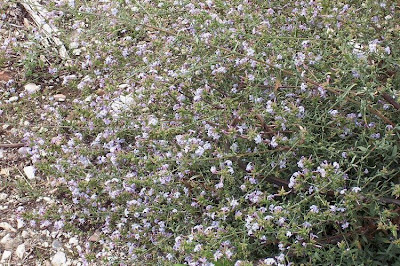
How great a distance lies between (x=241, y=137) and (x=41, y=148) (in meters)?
1.25

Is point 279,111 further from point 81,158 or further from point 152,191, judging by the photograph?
point 81,158

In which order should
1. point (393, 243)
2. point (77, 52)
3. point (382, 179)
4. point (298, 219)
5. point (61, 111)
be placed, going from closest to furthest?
point (393, 243) < point (298, 219) < point (382, 179) < point (61, 111) < point (77, 52)

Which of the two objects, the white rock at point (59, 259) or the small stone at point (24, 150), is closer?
the white rock at point (59, 259)

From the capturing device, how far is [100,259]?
2967 millimetres

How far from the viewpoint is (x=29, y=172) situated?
3.54 metres

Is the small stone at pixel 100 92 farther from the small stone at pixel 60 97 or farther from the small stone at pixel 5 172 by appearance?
the small stone at pixel 5 172

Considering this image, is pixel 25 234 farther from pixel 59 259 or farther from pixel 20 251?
pixel 59 259

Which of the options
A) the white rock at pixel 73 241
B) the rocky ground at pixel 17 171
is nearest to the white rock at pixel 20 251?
the rocky ground at pixel 17 171

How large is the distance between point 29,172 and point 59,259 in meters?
0.71

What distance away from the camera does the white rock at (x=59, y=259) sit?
3080 millimetres

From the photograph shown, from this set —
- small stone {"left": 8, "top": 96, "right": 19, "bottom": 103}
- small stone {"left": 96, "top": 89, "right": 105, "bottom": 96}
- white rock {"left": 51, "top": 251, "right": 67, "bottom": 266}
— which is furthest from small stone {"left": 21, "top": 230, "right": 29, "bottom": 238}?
small stone {"left": 8, "top": 96, "right": 19, "bottom": 103}

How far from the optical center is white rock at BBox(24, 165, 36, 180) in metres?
3.52

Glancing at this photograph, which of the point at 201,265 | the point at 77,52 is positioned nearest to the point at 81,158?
the point at 201,265

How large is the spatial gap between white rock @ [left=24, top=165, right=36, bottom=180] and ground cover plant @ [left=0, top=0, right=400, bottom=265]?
0.17m
